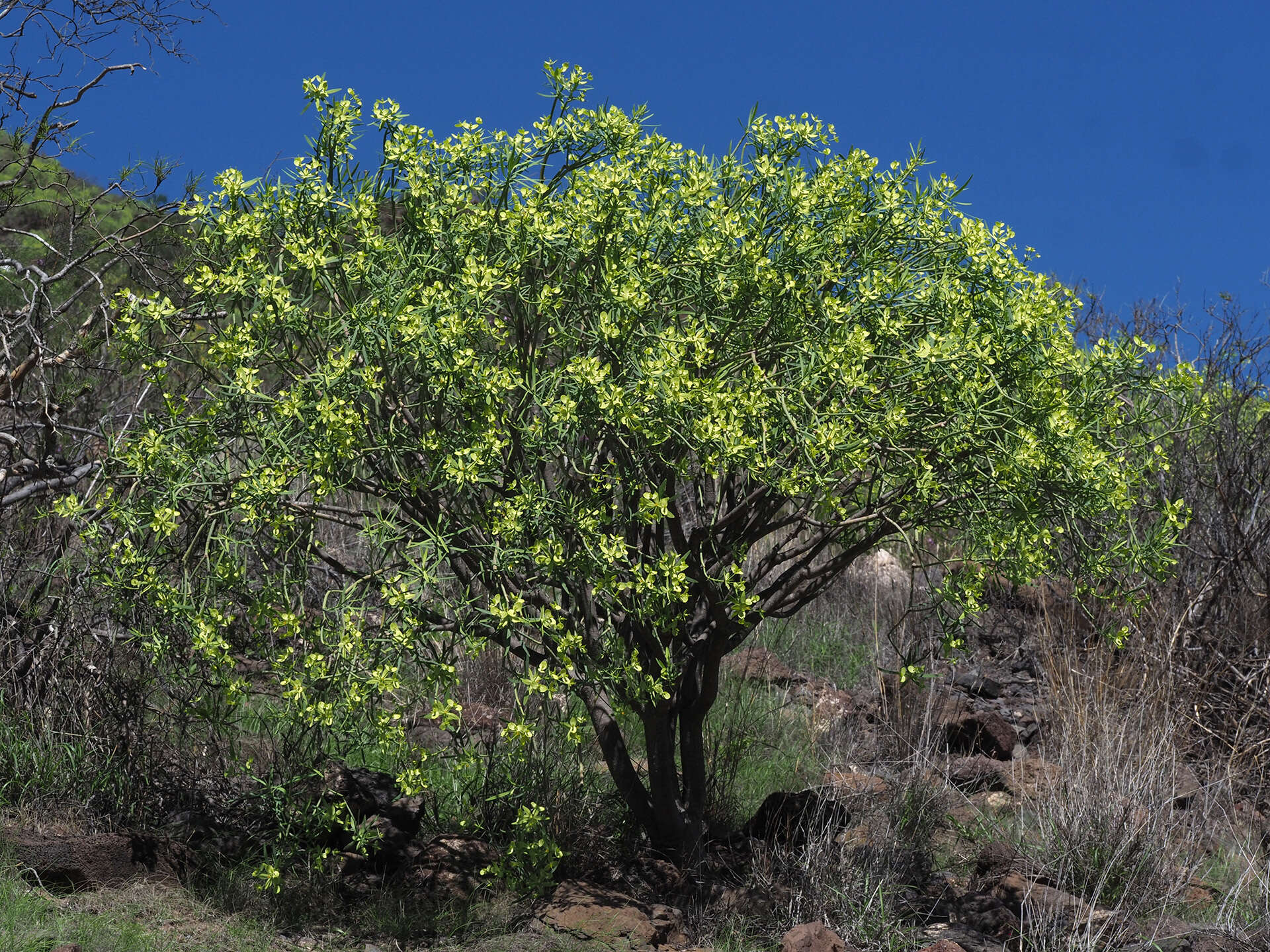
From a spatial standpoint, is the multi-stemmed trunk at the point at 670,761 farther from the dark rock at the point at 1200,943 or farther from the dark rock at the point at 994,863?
the dark rock at the point at 1200,943

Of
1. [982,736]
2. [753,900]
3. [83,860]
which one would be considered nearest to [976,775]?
[982,736]

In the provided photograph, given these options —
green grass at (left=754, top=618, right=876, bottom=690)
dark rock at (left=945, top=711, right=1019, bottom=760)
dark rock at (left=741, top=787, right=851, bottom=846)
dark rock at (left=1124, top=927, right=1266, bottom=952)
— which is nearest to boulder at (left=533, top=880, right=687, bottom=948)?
dark rock at (left=741, top=787, right=851, bottom=846)

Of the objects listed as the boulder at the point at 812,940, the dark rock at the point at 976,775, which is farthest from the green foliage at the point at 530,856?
the dark rock at the point at 976,775

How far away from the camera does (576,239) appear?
396 centimetres

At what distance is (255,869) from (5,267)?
3370 mm

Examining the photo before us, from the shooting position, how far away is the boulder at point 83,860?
472 cm

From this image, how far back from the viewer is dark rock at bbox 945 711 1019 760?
24.0 ft

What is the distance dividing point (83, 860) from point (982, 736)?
500 cm

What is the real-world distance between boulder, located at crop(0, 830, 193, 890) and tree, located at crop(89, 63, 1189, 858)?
0.92 m

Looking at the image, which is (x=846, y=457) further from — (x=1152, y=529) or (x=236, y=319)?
(x=236, y=319)

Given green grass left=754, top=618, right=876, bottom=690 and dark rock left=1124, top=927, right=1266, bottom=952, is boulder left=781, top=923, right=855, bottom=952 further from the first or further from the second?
green grass left=754, top=618, right=876, bottom=690

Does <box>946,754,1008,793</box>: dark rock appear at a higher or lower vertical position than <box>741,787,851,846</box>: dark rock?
higher

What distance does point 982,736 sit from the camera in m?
7.38

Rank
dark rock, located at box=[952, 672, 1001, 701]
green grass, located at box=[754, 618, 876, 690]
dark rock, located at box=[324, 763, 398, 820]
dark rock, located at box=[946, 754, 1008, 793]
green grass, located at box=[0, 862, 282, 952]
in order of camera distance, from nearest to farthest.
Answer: green grass, located at box=[0, 862, 282, 952] < dark rock, located at box=[324, 763, 398, 820] < dark rock, located at box=[946, 754, 1008, 793] < dark rock, located at box=[952, 672, 1001, 701] < green grass, located at box=[754, 618, 876, 690]
